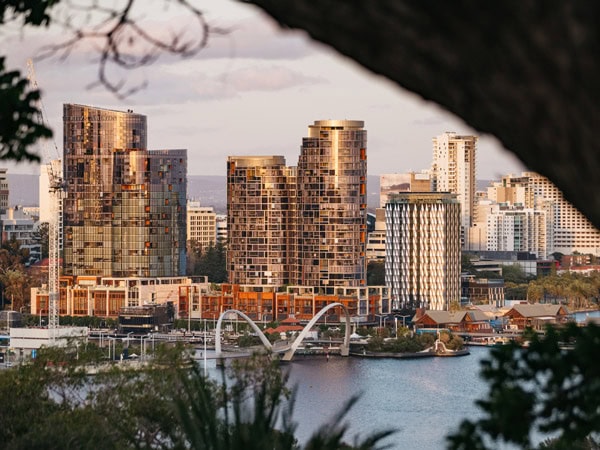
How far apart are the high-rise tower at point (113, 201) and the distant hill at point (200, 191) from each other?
1210 inches

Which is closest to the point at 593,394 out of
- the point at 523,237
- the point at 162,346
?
the point at 162,346

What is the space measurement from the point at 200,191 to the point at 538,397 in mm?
72551

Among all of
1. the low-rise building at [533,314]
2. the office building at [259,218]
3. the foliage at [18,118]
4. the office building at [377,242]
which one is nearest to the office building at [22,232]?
the office building at [259,218]

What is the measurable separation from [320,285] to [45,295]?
22.1 ft

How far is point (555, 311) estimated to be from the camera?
34.0 meters

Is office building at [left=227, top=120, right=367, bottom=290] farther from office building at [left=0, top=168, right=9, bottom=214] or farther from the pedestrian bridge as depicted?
office building at [left=0, top=168, right=9, bottom=214]

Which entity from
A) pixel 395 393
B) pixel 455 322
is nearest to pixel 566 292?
pixel 455 322

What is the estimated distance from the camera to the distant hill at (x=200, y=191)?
6781cm

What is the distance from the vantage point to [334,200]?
3284 cm

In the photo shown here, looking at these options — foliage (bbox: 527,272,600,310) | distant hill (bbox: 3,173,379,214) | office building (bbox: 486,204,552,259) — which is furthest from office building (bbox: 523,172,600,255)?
foliage (bbox: 527,272,600,310)

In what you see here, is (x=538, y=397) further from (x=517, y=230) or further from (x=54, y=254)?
(x=517, y=230)

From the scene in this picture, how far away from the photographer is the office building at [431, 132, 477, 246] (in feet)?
188

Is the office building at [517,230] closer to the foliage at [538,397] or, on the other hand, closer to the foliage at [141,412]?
Result: the foliage at [141,412]

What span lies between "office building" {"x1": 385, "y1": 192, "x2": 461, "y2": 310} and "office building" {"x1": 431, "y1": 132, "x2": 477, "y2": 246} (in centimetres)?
1954
